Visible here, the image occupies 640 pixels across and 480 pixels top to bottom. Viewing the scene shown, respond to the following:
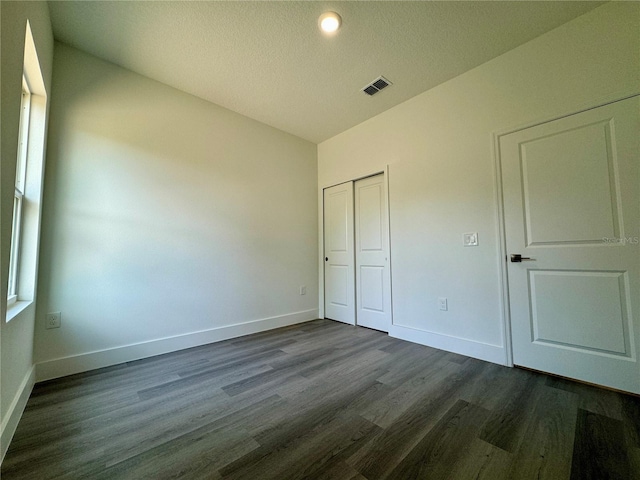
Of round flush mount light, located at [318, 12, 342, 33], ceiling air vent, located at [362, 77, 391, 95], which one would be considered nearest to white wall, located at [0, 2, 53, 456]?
round flush mount light, located at [318, 12, 342, 33]

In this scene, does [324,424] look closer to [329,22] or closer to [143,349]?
[143,349]

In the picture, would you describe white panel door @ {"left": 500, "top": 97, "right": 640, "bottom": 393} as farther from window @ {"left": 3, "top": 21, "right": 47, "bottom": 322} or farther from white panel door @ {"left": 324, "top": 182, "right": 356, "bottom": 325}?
window @ {"left": 3, "top": 21, "right": 47, "bottom": 322}

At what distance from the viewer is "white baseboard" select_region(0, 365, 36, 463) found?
117 cm

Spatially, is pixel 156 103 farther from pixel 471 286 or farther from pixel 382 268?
pixel 471 286

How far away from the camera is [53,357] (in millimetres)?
1925

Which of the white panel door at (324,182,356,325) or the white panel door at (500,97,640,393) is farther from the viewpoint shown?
the white panel door at (324,182,356,325)

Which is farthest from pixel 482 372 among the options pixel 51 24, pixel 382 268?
pixel 51 24

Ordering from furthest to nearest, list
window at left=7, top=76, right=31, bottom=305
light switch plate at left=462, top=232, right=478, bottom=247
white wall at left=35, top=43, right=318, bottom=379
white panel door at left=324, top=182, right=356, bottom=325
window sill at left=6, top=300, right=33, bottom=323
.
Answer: white panel door at left=324, top=182, right=356, bottom=325, light switch plate at left=462, top=232, right=478, bottom=247, white wall at left=35, top=43, right=318, bottom=379, window at left=7, top=76, right=31, bottom=305, window sill at left=6, top=300, right=33, bottom=323

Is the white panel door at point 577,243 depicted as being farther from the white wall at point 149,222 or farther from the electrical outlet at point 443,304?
the white wall at point 149,222

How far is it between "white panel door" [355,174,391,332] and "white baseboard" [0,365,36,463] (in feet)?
9.56

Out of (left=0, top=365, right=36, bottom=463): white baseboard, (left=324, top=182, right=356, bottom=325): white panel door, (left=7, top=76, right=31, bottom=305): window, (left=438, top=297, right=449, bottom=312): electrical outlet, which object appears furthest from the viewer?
(left=324, top=182, right=356, bottom=325): white panel door

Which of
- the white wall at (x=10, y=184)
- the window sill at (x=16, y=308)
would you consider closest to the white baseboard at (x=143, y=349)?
the white wall at (x=10, y=184)

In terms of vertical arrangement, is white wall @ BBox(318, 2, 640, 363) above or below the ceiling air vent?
below

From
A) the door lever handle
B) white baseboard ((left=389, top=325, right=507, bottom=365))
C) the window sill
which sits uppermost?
the door lever handle
